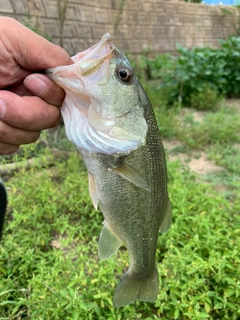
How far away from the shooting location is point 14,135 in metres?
1.34

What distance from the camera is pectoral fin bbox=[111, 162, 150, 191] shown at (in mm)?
1263

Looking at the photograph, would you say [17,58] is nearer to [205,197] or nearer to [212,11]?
[205,197]

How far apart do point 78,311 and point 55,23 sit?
566 cm

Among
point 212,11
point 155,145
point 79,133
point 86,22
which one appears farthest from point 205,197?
point 212,11

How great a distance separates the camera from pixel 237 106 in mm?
7379

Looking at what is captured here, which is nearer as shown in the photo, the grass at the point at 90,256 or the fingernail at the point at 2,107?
the fingernail at the point at 2,107

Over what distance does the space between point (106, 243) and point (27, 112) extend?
2.22ft

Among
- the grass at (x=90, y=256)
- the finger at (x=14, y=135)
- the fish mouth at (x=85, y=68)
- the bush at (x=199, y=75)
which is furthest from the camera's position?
the bush at (x=199, y=75)

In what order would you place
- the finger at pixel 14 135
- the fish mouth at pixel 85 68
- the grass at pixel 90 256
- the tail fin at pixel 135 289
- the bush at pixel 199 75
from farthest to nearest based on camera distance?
the bush at pixel 199 75, the grass at pixel 90 256, the tail fin at pixel 135 289, the finger at pixel 14 135, the fish mouth at pixel 85 68

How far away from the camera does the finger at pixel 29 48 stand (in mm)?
1235

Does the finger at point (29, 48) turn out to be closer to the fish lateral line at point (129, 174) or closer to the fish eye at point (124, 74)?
the fish eye at point (124, 74)

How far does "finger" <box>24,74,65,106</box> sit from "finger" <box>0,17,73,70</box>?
0.23 ft

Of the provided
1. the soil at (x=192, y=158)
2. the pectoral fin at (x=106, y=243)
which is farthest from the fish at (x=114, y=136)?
the soil at (x=192, y=158)

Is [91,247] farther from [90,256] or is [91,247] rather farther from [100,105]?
[100,105]
